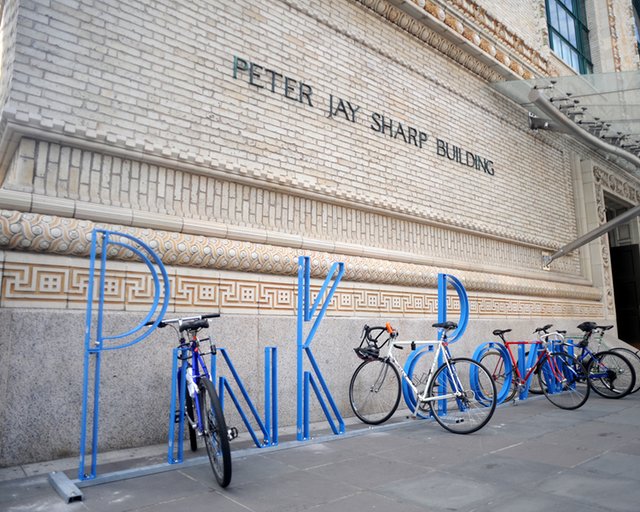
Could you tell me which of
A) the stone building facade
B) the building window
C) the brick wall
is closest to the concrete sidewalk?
the stone building facade

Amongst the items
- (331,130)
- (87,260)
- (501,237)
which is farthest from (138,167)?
(501,237)

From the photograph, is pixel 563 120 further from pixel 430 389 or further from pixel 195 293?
pixel 195 293

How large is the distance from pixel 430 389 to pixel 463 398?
1.27 feet

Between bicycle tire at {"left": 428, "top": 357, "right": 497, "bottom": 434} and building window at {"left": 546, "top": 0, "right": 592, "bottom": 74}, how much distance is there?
10.7 m

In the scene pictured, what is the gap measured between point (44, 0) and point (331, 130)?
A: 3518 millimetres

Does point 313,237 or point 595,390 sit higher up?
point 313,237

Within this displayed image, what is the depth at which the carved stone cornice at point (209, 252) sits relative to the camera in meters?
4.05

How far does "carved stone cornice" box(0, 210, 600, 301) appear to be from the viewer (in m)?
4.05

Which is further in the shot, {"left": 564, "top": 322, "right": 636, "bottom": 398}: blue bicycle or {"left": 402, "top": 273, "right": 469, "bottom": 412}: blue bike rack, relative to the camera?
{"left": 564, "top": 322, "right": 636, "bottom": 398}: blue bicycle

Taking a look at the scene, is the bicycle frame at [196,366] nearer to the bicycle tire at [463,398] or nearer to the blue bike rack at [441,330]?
the bicycle tire at [463,398]

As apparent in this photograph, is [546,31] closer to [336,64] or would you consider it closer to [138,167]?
[336,64]

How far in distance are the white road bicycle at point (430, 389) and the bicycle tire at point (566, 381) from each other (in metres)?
1.43

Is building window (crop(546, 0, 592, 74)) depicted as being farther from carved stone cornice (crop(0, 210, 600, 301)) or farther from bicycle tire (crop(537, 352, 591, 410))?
bicycle tire (crop(537, 352, 591, 410))

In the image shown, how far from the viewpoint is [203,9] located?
18.3 ft
